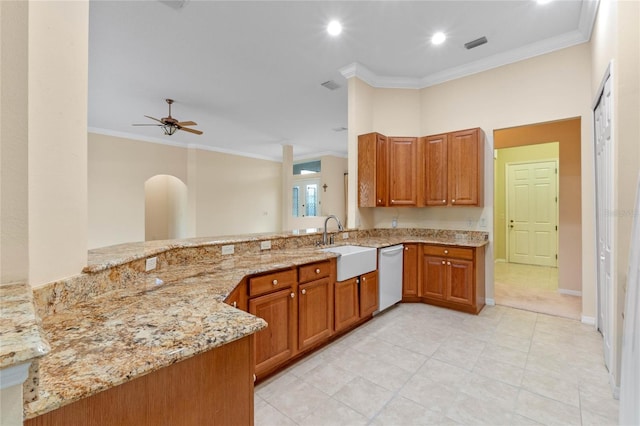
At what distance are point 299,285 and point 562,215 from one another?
14.2 feet

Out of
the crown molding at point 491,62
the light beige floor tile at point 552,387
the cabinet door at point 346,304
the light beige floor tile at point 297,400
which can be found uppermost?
the crown molding at point 491,62

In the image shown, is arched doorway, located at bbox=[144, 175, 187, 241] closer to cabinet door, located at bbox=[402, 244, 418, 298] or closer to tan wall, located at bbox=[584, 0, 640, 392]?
cabinet door, located at bbox=[402, 244, 418, 298]

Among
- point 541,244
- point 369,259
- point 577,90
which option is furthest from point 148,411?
point 541,244

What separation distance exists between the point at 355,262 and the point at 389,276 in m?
0.80

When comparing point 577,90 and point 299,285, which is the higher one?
point 577,90

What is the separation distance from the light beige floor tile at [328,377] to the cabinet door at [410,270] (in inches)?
69.1

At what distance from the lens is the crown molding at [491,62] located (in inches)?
111

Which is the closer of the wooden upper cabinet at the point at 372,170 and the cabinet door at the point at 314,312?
the cabinet door at the point at 314,312

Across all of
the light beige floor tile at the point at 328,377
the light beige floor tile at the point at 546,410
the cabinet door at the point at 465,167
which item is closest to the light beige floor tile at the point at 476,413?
the light beige floor tile at the point at 546,410

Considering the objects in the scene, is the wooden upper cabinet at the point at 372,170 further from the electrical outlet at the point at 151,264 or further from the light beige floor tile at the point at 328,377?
the electrical outlet at the point at 151,264

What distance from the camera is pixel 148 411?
2.75 ft

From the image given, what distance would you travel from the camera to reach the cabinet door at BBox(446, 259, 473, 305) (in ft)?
10.7

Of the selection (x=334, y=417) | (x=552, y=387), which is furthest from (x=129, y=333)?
(x=552, y=387)

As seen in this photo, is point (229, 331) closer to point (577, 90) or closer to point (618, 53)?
point (618, 53)
